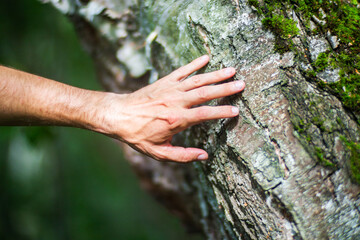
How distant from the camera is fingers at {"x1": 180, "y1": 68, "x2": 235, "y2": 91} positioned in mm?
1013

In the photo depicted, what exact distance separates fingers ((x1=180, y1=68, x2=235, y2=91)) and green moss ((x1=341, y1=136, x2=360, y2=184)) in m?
0.51

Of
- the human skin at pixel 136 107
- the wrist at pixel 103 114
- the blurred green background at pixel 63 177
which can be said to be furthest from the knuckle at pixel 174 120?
the blurred green background at pixel 63 177

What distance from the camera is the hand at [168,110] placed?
102cm

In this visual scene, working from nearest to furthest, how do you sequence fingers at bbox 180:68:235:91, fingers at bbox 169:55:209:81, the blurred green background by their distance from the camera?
fingers at bbox 180:68:235:91
fingers at bbox 169:55:209:81
the blurred green background

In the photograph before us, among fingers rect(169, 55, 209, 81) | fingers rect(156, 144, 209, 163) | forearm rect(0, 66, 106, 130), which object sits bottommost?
fingers rect(156, 144, 209, 163)

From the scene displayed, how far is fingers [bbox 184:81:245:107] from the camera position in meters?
0.99

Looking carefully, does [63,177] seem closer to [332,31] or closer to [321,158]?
[321,158]

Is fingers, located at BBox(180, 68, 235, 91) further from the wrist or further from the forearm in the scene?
the forearm

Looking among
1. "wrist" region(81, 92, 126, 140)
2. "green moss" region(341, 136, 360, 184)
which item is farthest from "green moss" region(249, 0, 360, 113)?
"wrist" region(81, 92, 126, 140)

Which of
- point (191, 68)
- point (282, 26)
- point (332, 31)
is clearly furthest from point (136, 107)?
point (332, 31)

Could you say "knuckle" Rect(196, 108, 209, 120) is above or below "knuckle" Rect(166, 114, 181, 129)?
below

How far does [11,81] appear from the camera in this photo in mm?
1201

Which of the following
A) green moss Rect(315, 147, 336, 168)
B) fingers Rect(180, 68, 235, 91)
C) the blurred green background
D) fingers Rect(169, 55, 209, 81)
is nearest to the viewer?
green moss Rect(315, 147, 336, 168)

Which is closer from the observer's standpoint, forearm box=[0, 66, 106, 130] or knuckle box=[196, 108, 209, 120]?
knuckle box=[196, 108, 209, 120]
